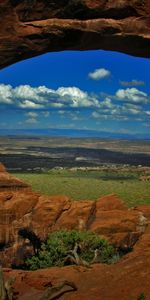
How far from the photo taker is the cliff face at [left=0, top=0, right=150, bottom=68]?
2673 centimetres

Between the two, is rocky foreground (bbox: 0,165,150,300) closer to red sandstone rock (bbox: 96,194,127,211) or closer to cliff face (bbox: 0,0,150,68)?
red sandstone rock (bbox: 96,194,127,211)

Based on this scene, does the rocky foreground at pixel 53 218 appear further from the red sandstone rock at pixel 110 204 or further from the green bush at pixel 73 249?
the green bush at pixel 73 249

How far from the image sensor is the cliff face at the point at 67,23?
26734mm

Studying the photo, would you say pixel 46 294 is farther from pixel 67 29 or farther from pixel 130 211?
pixel 130 211

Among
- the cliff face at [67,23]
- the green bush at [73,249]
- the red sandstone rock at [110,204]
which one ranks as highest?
the cliff face at [67,23]

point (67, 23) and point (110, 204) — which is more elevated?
point (67, 23)

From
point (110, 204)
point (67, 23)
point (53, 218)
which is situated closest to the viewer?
point (67, 23)

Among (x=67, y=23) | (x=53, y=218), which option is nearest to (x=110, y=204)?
(x=53, y=218)

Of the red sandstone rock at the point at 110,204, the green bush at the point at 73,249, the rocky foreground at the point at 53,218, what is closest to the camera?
the green bush at the point at 73,249

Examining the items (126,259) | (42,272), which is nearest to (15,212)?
(42,272)

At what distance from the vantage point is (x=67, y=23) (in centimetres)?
2723

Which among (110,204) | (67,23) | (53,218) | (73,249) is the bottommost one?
(73,249)

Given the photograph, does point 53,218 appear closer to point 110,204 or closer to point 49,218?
point 49,218

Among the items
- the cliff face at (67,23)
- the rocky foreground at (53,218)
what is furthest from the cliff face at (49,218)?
the cliff face at (67,23)
